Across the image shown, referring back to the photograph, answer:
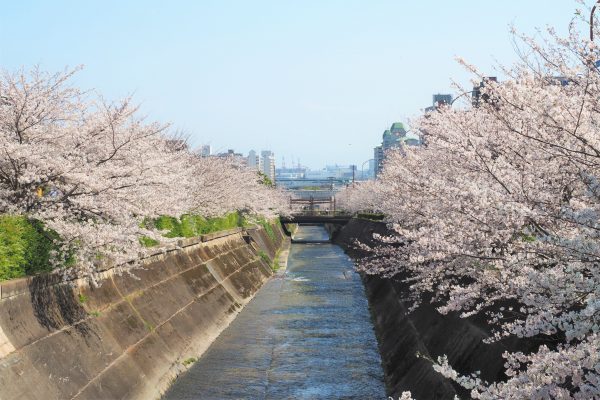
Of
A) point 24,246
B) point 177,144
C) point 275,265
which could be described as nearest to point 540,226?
point 24,246

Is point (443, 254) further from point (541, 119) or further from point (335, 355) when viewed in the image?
point (335, 355)

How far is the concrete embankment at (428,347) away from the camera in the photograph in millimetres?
12875

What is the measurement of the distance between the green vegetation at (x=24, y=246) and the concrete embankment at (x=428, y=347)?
342 inches

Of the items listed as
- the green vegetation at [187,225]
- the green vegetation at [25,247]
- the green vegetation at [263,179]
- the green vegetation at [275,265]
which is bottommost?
the green vegetation at [275,265]

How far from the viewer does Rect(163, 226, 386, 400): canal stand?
17938 millimetres

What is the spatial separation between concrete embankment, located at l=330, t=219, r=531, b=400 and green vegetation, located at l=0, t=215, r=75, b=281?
8.67 m

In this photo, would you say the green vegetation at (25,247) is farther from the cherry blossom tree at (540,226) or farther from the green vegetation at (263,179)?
the green vegetation at (263,179)

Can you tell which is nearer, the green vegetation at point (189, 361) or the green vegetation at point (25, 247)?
the green vegetation at point (25, 247)

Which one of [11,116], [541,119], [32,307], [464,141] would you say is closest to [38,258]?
[32,307]

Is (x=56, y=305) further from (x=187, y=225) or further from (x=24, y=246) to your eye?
(x=187, y=225)

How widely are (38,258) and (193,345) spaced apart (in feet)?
27.2

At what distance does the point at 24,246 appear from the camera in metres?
14.1

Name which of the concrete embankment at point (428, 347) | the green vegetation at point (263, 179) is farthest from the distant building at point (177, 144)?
the green vegetation at point (263, 179)

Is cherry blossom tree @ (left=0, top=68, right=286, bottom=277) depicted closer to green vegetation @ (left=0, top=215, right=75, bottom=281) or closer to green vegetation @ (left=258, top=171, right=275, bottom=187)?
green vegetation @ (left=0, top=215, right=75, bottom=281)
